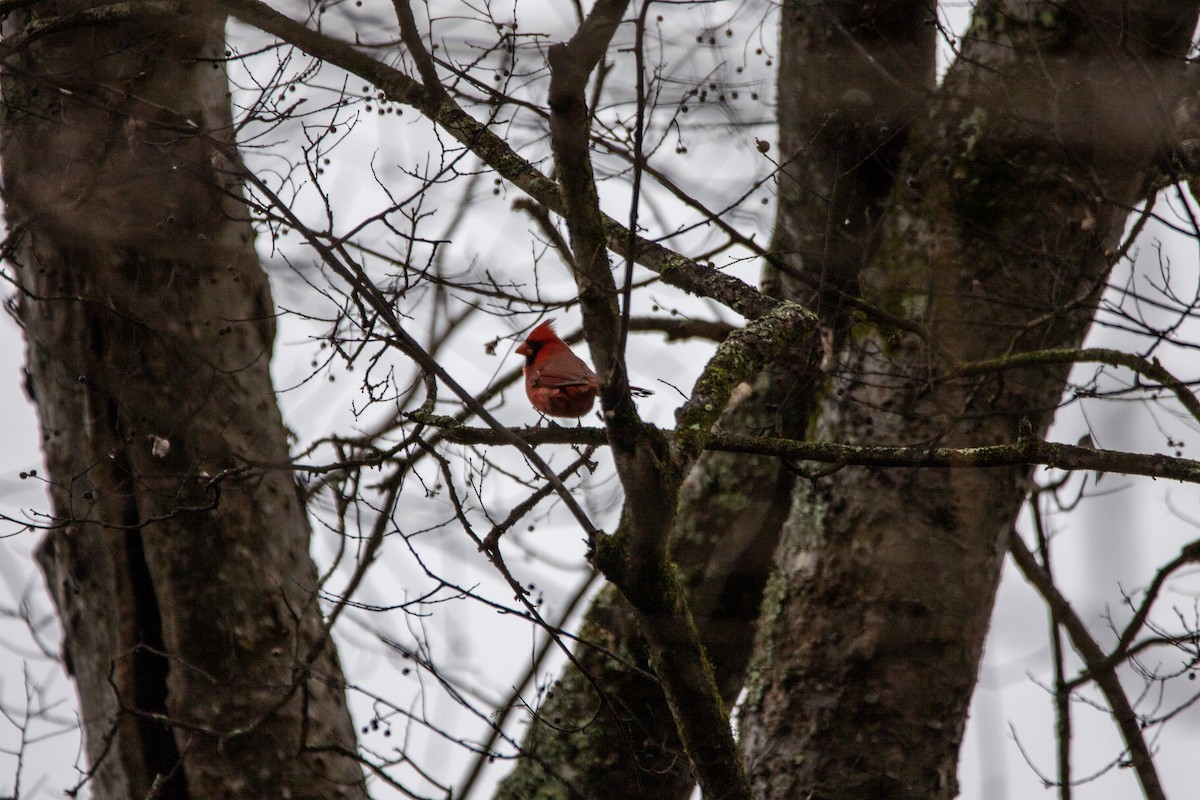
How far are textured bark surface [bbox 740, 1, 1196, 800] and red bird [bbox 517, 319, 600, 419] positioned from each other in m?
1.07

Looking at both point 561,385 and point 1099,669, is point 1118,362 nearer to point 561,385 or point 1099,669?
point 1099,669

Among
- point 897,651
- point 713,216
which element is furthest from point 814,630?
point 713,216

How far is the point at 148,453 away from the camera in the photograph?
4.36 meters

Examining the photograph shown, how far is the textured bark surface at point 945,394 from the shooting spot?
14.5 ft

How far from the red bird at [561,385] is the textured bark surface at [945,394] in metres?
1.07

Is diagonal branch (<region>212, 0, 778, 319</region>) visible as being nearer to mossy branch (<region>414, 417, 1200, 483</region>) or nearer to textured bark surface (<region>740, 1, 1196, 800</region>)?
mossy branch (<region>414, 417, 1200, 483</region>)

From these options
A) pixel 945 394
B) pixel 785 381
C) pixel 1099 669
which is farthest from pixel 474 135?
pixel 1099 669

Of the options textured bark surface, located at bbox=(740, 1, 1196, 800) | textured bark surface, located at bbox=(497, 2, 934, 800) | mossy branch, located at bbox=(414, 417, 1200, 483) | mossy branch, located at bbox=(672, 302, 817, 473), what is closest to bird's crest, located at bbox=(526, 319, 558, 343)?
A: textured bark surface, located at bbox=(497, 2, 934, 800)

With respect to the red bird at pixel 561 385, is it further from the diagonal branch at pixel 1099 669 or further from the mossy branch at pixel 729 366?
the diagonal branch at pixel 1099 669

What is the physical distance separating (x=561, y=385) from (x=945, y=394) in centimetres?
169

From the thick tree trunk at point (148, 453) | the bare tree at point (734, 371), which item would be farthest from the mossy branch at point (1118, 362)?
the thick tree trunk at point (148, 453)

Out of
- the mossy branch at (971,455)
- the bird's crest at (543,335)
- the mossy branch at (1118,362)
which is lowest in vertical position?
the mossy branch at (971,455)

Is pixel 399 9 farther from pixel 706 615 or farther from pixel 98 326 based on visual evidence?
pixel 706 615

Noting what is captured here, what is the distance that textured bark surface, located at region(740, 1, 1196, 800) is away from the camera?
174 inches
